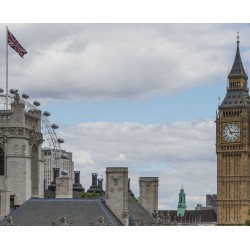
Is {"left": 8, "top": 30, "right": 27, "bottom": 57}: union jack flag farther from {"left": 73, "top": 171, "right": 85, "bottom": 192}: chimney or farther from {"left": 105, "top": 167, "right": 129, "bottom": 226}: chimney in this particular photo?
{"left": 73, "top": 171, "right": 85, "bottom": 192}: chimney

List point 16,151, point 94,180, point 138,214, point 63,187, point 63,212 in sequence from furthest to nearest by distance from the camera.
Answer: point 94,180 < point 16,151 < point 63,187 < point 138,214 < point 63,212

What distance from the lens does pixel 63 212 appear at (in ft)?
270

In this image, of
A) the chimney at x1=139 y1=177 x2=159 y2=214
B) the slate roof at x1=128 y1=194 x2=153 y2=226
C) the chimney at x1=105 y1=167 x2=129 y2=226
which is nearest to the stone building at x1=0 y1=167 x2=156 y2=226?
the chimney at x1=105 y1=167 x2=129 y2=226

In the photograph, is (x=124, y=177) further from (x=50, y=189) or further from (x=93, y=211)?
(x=50, y=189)

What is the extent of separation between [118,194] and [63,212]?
507 centimetres

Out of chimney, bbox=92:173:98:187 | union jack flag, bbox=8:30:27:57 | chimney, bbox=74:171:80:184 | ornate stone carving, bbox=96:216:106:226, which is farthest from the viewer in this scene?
chimney, bbox=92:173:98:187

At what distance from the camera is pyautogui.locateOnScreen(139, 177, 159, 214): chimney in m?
97.4

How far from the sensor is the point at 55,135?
139 meters

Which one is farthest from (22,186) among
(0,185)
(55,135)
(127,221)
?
(55,135)

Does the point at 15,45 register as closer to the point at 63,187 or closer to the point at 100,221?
the point at 63,187

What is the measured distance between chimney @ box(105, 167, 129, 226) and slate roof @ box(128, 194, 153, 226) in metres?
1.58

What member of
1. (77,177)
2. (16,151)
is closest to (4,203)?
(16,151)

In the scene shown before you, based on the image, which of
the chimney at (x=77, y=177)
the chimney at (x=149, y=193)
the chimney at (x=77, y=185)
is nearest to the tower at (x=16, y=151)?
the chimney at (x=149, y=193)

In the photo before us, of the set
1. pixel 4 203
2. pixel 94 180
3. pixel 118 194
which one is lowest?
pixel 4 203
